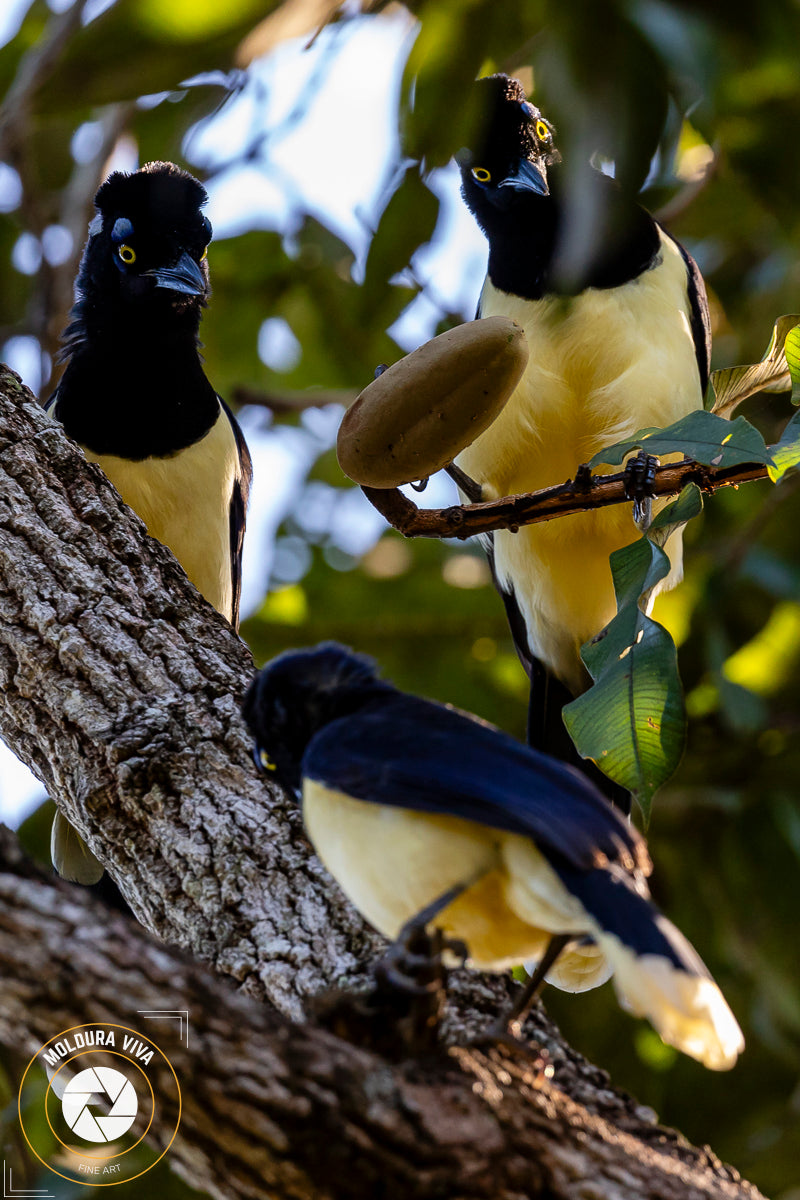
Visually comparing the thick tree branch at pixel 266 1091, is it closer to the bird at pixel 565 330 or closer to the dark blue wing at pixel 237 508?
the bird at pixel 565 330

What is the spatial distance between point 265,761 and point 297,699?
0.13 m

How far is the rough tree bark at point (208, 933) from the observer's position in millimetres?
1404

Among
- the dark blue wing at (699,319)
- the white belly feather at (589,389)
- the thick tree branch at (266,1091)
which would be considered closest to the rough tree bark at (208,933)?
the thick tree branch at (266,1091)

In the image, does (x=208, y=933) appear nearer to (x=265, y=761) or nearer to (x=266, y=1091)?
(x=265, y=761)

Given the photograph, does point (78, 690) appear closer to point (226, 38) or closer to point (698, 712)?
point (226, 38)

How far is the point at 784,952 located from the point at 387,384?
3269mm

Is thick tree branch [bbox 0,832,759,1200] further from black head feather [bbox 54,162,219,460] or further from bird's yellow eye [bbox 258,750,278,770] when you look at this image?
black head feather [bbox 54,162,219,460]

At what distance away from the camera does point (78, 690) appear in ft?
7.61

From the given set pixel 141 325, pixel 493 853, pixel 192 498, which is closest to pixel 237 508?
pixel 192 498

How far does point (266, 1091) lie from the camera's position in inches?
54.4

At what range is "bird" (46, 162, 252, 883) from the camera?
3457 mm

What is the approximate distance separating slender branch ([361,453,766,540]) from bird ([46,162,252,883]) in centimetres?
118

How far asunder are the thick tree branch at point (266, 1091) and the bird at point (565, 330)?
5.74 feet

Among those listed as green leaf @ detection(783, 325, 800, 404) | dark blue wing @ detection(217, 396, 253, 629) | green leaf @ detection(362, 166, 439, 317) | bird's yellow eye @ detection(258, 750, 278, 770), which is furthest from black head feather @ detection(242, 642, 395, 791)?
green leaf @ detection(362, 166, 439, 317)
